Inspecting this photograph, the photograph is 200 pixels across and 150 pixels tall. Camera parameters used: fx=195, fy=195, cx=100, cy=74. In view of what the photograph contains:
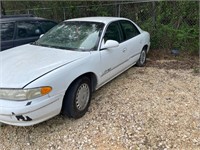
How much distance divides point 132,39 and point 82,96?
6.75ft

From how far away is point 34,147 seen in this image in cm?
260

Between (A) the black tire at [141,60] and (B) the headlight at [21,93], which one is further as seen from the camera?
(A) the black tire at [141,60]

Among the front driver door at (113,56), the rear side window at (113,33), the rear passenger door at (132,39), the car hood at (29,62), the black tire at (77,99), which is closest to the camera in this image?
the car hood at (29,62)

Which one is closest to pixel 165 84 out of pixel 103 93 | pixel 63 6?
pixel 103 93

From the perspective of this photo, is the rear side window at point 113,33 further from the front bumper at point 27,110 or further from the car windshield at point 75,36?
the front bumper at point 27,110

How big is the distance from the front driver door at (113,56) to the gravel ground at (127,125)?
414mm

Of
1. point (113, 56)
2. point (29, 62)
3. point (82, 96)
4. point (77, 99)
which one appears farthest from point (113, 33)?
point (29, 62)

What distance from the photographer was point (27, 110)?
7.70 feet

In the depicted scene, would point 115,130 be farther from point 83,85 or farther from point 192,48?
point 192,48

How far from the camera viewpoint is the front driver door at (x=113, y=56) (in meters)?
3.50

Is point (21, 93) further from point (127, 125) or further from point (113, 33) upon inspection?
point (113, 33)

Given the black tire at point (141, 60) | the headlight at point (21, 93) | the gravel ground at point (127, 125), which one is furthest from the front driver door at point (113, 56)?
the headlight at point (21, 93)

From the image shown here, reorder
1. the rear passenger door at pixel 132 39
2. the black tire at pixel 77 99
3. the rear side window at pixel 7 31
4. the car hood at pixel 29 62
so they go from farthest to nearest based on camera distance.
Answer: the rear side window at pixel 7 31 → the rear passenger door at pixel 132 39 → the black tire at pixel 77 99 → the car hood at pixel 29 62

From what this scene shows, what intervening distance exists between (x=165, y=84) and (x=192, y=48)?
264 centimetres
